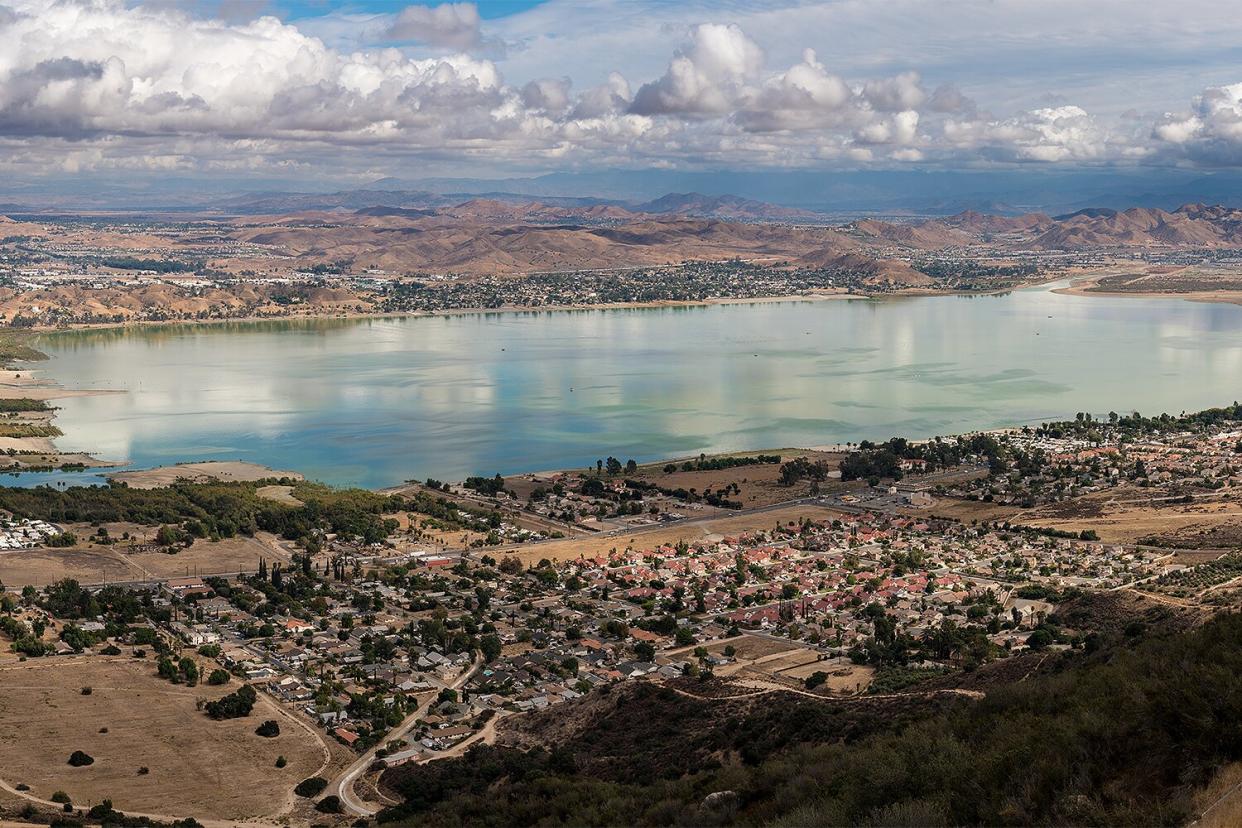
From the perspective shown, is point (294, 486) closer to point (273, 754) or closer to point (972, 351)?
point (273, 754)

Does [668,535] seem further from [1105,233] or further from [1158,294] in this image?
[1105,233]

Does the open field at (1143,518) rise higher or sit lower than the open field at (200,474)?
lower

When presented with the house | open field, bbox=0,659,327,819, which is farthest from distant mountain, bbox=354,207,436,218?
the house

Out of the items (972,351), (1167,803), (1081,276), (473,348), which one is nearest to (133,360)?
(473,348)

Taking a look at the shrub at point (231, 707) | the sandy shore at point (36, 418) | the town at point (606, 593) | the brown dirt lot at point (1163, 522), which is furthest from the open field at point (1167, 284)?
the shrub at point (231, 707)

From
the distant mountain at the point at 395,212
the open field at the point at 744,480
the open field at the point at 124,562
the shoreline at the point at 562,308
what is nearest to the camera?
the open field at the point at 124,562

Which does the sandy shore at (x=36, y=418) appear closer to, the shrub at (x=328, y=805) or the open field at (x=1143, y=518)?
the shrub at (x=328, y=805)
